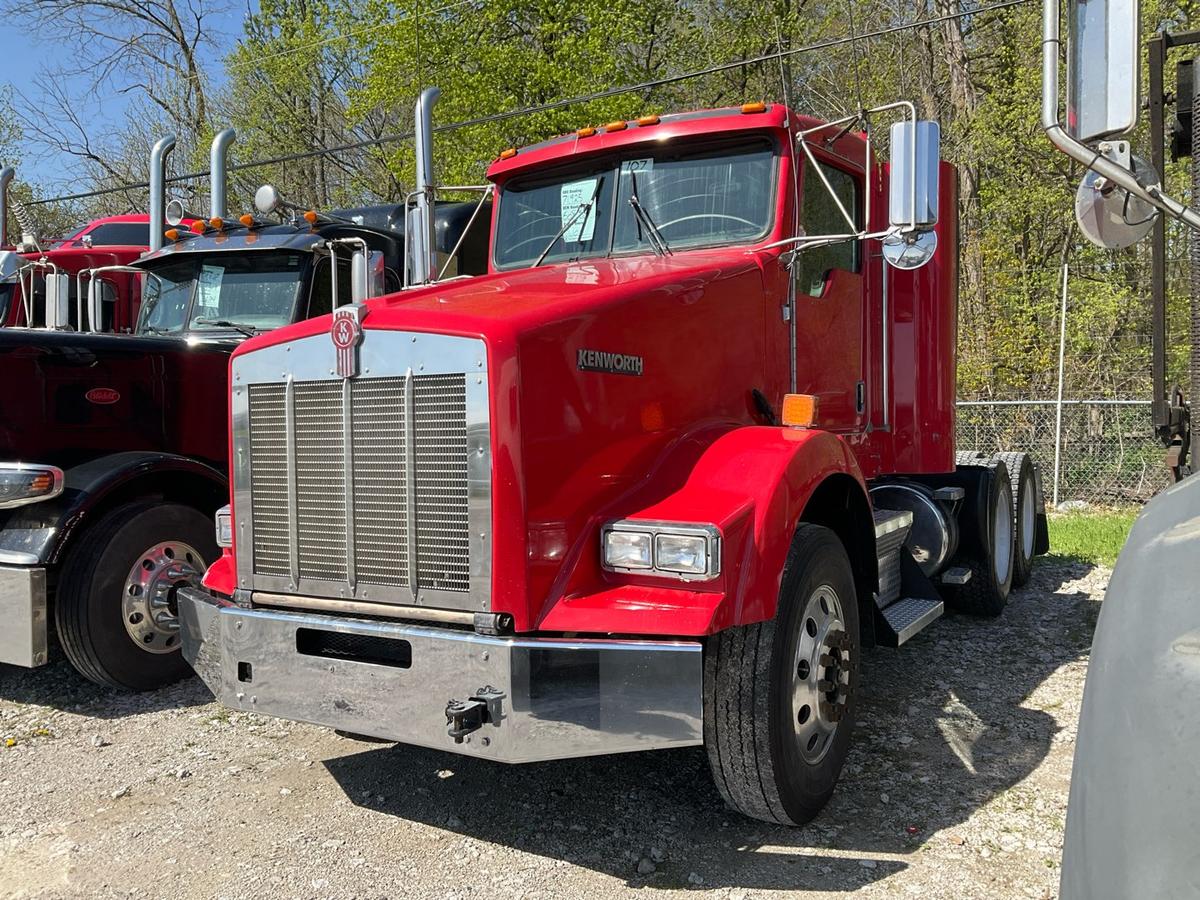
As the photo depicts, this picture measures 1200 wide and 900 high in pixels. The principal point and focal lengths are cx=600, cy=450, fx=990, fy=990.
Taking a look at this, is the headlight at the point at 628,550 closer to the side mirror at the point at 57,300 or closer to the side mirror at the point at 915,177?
the side mirror at the point at 915,177

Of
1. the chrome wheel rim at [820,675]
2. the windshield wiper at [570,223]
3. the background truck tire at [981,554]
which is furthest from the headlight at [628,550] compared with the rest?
the background truck tire at [981,554]

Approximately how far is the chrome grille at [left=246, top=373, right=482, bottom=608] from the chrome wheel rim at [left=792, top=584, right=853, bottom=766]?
4.20 ft

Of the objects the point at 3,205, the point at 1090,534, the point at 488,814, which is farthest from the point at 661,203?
the point at 1090,534

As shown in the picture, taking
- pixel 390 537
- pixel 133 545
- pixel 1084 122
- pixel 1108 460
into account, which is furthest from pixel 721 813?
pixel 1108 460

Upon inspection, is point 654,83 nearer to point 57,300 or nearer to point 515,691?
point 57,300

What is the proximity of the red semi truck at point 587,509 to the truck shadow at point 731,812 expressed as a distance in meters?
0.21

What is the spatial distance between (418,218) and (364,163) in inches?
897

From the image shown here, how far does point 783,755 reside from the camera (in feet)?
10.9

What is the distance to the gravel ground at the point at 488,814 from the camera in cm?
326

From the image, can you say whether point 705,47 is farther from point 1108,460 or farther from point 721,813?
point 721,813

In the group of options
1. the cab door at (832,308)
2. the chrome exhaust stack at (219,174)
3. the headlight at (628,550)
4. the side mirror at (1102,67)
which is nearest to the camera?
the side mirror at (1102,67)

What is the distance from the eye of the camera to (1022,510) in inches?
302

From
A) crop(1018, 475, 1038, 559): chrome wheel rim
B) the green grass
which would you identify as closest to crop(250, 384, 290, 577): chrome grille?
crop(1018, 475, 1038, 559): chrome wheel rim

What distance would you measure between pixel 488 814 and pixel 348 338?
6.12ft
